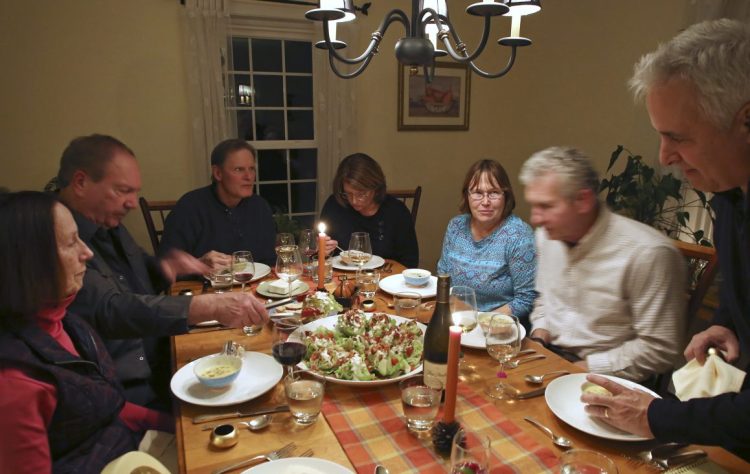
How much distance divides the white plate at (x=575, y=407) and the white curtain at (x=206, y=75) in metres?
3.09

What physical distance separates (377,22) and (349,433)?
3.58m

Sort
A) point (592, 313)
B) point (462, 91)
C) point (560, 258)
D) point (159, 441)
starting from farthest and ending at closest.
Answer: point (462, 91) < point (560, 258) < point (592, 313) < point (159, 441)

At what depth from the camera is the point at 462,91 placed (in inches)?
169

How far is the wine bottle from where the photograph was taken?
3.76ft

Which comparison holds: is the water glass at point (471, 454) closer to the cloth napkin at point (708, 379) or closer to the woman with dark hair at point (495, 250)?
the cloth napkin at point (708, 379)

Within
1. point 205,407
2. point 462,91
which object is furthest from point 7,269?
point 462,91

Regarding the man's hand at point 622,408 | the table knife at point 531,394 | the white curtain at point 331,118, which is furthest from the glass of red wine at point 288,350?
the white curtain at point 331,118

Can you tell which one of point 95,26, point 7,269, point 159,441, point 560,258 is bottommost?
point 159,441

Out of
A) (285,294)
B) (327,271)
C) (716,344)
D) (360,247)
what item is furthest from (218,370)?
(716,344)

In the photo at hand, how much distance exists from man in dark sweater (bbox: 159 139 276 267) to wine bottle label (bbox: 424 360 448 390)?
67.6 inches

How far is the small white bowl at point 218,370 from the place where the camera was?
1174 mm

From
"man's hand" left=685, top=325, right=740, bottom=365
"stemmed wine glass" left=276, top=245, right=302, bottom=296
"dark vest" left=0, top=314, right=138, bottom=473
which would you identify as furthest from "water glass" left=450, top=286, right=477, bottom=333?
"dark vest" left=0, top=314, right=138, bottom=473

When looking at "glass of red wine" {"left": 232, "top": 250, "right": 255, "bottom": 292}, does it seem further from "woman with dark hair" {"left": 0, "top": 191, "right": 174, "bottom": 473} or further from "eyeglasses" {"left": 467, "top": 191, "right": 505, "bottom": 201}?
"eyeglasses" {"left": 467, "top": 191, "right": 505, "bottom": 201}

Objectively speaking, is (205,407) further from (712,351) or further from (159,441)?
(712,351)
